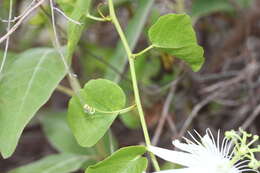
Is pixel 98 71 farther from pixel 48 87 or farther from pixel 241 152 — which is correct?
pixel 241 152

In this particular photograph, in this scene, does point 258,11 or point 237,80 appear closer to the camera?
point 237,80

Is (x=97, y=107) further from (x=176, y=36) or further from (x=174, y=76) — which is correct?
(x=174, y=76)

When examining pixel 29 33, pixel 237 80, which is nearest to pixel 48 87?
pixel 237 80

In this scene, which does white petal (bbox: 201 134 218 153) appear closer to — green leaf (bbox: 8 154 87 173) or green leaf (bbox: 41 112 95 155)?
green leaf (bbox: 8 154 87 173)

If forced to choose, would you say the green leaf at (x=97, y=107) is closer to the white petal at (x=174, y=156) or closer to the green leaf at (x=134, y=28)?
the white petal at (x=174, y=156)

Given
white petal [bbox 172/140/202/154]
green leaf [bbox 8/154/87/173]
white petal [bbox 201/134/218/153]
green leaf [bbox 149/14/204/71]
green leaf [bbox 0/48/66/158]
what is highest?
green leaf [bbox 149/14/204/71]

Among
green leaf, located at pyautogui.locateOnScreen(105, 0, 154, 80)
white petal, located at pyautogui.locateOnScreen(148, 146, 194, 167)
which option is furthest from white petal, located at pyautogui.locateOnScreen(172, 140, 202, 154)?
green leaf, located at pyautogui.locateOnScreen(105, 0, 154, 80)
